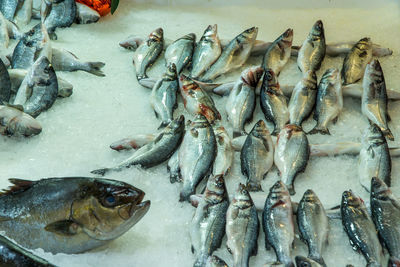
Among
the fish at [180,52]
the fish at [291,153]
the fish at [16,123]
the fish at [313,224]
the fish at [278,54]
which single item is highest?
the fish at [278,54]

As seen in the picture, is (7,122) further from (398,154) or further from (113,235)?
(398,154)

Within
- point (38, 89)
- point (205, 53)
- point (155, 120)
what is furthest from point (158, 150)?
point (205, 53)

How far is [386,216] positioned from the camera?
2.62 m

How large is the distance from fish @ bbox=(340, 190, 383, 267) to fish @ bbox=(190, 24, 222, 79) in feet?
4.74

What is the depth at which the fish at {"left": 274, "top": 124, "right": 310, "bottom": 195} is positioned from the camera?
2.93m

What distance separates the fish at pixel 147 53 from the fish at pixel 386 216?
1.74 m

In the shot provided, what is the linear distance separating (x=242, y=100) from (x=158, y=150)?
0.67 metres

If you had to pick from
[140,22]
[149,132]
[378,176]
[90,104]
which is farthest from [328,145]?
[140,22]

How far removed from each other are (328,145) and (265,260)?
910 millimetres

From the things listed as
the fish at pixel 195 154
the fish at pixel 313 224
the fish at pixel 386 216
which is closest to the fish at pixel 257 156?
the fish at pixel 195 154

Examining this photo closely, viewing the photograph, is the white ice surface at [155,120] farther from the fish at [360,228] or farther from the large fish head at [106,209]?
the large fish head at [106,209]

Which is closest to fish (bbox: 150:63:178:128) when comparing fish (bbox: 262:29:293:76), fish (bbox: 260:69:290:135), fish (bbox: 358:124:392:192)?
fish (bbox: 260:69:290:135)

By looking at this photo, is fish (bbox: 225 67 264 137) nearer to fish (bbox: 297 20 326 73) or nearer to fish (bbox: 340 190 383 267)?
fish (bbox: 297 20 326 73)

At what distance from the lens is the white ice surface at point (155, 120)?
2568 millimetres
